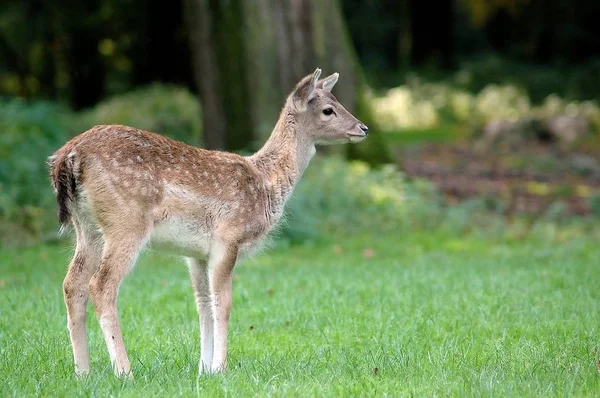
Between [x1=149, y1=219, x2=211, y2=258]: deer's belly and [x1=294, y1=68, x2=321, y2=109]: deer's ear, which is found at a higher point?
[x1=294, y1=68, x2=321, y2=109]: deer's ear

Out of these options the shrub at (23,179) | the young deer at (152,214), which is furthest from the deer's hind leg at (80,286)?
the shrub at (23,179)

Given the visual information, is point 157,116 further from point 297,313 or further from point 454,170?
point 297,313

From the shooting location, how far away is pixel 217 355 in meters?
6.15

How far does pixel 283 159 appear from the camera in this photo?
7.18 m

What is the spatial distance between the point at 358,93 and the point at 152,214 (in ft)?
37.9

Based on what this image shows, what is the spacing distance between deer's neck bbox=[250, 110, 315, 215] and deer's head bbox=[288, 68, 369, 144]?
7 cm

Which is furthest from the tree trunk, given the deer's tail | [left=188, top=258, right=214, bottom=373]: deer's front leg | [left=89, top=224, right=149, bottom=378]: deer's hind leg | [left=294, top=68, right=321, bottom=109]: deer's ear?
[left=89, top=224, right=149, bottom=378]: deer's hind leg

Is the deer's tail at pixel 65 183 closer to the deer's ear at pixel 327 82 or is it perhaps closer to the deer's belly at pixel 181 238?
the deer's belly at pixel 181 238

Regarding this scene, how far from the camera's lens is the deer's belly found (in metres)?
6.18

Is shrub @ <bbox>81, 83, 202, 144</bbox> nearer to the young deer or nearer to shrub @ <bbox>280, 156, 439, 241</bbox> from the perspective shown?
shrub @ <bbox>280, 156, 439, 241</bbox>

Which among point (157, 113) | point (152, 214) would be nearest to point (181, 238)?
point (152, 214)

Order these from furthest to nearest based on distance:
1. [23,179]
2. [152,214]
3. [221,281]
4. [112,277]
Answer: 1. [23,179]
2. [221,281]
3. [152,214]
4. [112,277]

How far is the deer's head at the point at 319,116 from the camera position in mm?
7379

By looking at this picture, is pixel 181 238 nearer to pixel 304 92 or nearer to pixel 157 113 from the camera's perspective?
pixel 304 92
